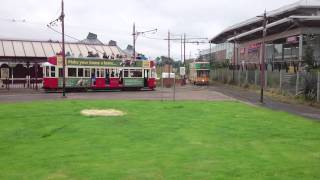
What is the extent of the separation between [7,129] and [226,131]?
7713mm

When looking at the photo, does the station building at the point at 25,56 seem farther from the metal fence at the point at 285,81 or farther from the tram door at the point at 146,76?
the metal fence at the point at 285,81

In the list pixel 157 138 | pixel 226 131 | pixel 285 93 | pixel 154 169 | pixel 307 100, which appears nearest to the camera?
pixel 154 169

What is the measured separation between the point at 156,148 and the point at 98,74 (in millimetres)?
40459

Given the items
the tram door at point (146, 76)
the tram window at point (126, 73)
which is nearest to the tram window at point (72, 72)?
the tram window at point (126, 73)

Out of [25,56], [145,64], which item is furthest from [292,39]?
[25,56]

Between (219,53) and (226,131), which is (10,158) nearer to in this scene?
(226,131)

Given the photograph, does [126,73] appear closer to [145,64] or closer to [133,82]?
[133,82]

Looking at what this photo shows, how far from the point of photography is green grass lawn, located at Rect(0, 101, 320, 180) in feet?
34.7

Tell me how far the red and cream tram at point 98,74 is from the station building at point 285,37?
15957 mm

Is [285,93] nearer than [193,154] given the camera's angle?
No

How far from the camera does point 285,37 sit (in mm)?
64312

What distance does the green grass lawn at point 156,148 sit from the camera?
1057 cm

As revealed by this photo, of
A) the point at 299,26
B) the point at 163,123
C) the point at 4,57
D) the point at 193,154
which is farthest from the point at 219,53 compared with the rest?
the point at 193,154

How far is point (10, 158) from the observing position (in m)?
12.3
